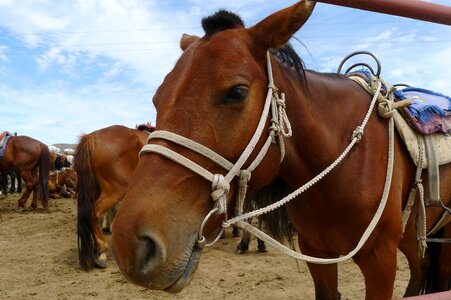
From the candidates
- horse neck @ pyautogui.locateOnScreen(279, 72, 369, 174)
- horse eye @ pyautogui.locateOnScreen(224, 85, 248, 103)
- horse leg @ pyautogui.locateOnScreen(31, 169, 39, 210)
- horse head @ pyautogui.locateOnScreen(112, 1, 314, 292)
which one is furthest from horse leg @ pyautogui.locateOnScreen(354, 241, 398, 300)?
horse leg @ pyautogui.locateOnScreen(31, 169, 39, 210)

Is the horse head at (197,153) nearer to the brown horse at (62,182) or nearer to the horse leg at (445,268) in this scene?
the horse leg at (445,268)

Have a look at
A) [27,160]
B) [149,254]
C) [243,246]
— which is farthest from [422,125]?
[27,160]

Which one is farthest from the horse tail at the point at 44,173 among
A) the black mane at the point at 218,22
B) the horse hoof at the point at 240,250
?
the black mane at the point at 218,22

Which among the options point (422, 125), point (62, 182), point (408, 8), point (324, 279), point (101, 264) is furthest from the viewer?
point (62, 182)

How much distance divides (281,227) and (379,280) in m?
0.71

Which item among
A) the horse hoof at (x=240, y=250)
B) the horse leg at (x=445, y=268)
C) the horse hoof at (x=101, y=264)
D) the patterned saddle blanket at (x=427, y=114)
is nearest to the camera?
the patterned saddle blanket at (x=427, y=114)

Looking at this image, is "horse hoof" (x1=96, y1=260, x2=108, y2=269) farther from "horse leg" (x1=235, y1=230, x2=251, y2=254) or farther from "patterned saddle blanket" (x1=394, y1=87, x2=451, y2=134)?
"patterned saddle blanket" (x1=394, y1=87, x2=451, y2=134)

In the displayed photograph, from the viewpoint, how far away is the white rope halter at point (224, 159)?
4.15ft

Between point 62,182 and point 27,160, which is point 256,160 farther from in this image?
point 62,182

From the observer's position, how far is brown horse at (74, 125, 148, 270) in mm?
5081

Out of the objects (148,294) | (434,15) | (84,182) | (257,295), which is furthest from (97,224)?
(434,15)

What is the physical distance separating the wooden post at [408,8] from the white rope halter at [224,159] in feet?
1.62

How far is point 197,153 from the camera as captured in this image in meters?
1.28

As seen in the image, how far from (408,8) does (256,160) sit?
703 mm
